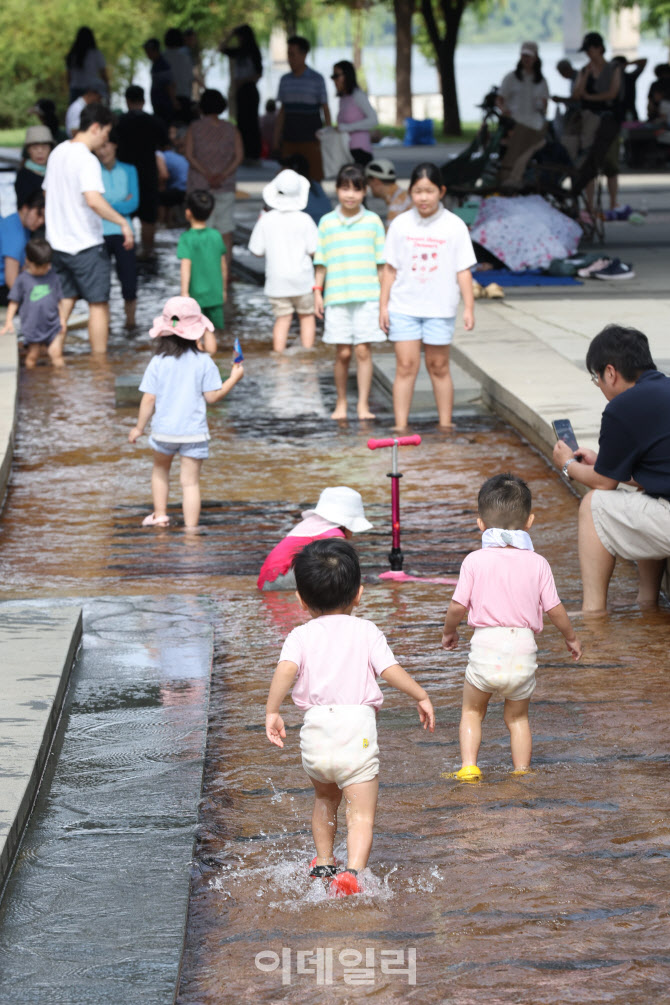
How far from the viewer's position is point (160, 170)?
73.2ft

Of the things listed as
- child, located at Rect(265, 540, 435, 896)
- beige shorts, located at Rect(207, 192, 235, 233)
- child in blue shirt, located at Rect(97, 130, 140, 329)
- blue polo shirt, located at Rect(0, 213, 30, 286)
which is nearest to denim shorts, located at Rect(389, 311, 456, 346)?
child in blue shirt, located at Rect(97, 130, 140, 329)

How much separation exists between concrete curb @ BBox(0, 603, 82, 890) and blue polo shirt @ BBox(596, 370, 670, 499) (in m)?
2.24

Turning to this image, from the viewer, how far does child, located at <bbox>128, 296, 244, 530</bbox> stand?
782cm

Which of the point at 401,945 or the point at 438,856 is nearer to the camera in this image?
the point at 401,945

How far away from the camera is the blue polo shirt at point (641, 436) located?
6.03 m

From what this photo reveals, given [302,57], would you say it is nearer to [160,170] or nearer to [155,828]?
[160,170]

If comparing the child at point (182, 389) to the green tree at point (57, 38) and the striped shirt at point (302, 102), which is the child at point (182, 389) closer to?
the striped shirt at point (302, 102)

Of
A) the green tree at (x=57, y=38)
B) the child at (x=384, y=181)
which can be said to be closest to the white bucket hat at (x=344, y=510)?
the child at (x=384, y=181)

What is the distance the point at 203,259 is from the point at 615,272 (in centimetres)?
523

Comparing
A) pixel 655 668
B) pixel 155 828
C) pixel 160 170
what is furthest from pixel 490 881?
pixel 160 170

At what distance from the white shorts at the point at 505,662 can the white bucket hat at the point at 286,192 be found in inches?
323

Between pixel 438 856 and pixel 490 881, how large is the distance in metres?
0.21

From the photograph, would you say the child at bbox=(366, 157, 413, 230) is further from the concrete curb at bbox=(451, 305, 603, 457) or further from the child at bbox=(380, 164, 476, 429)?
the child at bbox=(380, 164, 476, 429)

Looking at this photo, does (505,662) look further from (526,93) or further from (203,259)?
(526,93)
